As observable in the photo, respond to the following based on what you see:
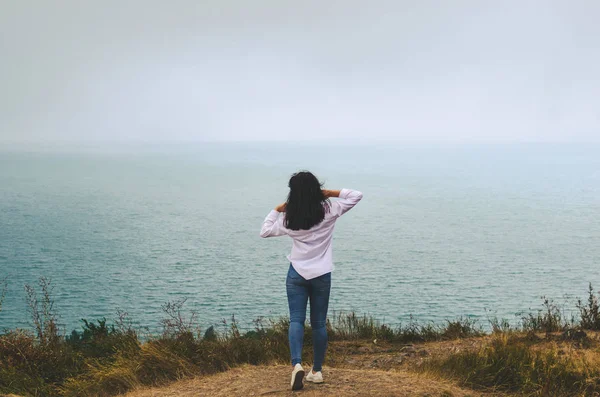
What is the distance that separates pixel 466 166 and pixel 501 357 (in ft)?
523

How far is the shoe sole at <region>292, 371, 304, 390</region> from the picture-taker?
5.94 meters

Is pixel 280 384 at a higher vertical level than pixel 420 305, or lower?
higher

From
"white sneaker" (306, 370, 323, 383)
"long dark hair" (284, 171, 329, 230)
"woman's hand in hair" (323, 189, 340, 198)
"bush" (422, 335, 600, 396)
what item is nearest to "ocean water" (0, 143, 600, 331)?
"bush" (422, 335, 600, 396)

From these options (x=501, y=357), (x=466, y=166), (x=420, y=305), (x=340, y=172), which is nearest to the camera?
(x=501, y=357)

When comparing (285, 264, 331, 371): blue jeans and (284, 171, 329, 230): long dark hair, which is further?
(285, 264, 331, 371): blue jeans

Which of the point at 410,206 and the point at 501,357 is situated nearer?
the point at 501,357

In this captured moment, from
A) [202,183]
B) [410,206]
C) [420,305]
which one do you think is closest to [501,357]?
[420,305]

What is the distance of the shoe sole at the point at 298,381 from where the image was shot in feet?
19.5

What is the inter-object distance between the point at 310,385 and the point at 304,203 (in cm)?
178

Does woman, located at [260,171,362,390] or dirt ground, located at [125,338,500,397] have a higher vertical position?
woman, located at [260,171,362,390]

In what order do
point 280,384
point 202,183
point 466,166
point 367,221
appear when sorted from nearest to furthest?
point 280,384
point 367,221
point 202,183
point 466,166

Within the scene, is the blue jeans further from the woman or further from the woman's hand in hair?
the woman's hand in hair

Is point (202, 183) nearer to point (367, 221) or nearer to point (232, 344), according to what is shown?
point (367, 221)

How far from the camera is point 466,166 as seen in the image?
6373 inches
